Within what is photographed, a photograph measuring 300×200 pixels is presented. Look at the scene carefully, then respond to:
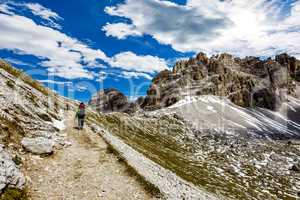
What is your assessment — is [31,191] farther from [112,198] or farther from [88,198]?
[112,198]

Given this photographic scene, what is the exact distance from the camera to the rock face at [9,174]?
647 inches

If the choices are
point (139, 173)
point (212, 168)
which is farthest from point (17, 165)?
point (212, 168)

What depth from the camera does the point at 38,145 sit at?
22.8 metres

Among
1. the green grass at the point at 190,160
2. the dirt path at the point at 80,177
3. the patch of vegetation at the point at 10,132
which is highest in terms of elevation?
the patch of vegetation at the point at 10,132

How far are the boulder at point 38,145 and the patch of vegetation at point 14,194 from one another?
5486mm

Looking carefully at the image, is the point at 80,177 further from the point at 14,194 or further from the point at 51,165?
the point at 14,194

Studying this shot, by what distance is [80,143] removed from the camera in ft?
92.8

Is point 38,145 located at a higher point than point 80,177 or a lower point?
higher

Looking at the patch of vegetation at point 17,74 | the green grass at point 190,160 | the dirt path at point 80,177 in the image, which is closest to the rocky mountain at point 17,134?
the dirt path at point 80,177

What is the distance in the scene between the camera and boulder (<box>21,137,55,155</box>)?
22.3 m

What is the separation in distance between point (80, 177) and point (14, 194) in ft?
16.6

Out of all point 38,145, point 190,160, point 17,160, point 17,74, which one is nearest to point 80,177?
point 17,160

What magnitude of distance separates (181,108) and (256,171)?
107 meters

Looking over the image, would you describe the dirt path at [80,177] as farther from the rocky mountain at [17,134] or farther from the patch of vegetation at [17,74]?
the patch of vegetation at [17,74]
